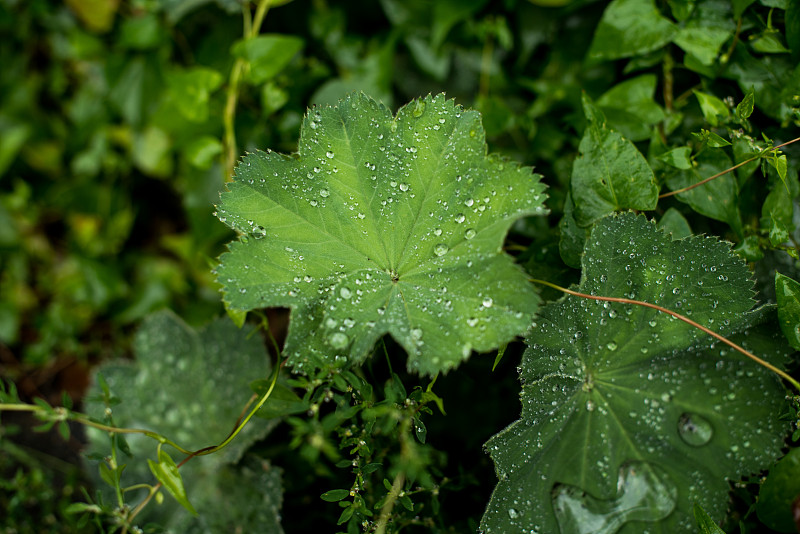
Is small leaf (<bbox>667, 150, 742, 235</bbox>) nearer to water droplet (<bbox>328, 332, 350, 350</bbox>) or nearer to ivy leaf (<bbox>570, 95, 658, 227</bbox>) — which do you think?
ivy leaf (<bbox>570, 95, 658, 227</bbox>)

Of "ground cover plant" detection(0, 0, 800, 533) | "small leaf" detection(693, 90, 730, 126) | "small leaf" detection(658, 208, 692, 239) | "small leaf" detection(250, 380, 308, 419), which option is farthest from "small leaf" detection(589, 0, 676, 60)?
"small leaf" detection(250, 380, 308, 419)

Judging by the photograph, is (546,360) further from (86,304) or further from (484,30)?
(86,304)

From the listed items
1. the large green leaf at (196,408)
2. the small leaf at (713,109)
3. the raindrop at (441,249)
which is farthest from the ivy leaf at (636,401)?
the large green leaf at (196,408)

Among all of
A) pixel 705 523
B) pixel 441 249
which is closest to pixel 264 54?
pixel 441 249

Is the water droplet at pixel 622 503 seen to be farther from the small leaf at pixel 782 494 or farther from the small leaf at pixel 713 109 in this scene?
the small leaf at pixel 713 109

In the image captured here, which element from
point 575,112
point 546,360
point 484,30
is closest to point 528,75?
point 484,30

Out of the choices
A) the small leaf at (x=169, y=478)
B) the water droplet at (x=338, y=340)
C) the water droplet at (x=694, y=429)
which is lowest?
the small leaf at (x=169, y=478)

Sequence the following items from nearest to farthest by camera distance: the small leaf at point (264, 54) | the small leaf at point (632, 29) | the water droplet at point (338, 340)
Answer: the water droplet at point (338, 340) → the small leaf at point (632, 29) → the small leaf at point (264, 54)
